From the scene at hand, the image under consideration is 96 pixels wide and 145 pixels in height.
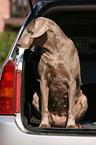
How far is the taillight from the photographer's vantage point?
2.87 metres

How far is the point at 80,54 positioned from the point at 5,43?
805cm

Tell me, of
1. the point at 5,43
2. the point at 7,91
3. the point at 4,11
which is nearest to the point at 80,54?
the point at 7,91

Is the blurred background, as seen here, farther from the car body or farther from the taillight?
the taillight

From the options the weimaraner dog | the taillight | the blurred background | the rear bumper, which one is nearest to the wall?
the blurred background

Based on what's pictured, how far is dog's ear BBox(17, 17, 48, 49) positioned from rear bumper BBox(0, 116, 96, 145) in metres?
0.63

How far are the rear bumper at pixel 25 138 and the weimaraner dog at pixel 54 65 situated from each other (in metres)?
0.36

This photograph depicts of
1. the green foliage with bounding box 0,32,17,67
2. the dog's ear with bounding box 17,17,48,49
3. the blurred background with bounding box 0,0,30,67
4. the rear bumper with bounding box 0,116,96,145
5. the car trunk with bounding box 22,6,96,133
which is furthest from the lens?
the blurred background with bounding box 0,0,30,67

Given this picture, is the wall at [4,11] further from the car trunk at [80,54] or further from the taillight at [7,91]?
the taillight at [7,91]

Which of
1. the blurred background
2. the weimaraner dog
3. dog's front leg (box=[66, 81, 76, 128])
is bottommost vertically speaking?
dog's front leg (box=[66, 81, 76, 128])

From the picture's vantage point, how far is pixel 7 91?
287 centimetres

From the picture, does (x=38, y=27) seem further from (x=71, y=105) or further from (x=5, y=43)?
(x=5, y=43)

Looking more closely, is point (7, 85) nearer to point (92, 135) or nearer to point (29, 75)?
point (29, 75)

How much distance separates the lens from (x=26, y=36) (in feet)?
9.99

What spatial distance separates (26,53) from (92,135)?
36.5 inches
